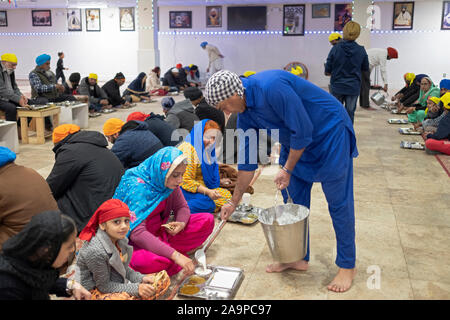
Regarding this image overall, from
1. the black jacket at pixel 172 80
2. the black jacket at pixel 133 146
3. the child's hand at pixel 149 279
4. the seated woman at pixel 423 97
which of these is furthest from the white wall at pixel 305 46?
the child's hand at pixel 149 279

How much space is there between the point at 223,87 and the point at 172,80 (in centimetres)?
1116

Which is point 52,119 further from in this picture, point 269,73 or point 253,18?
point 253,18

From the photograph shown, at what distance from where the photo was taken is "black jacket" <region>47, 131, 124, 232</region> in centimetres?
302

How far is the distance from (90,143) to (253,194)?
168 centimetres

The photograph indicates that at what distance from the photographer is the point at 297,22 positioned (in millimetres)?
14414

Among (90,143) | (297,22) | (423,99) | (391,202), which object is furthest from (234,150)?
(297,22)

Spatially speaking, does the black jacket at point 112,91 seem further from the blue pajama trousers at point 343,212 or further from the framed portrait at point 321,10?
the blue pajama trousers at point 343,212

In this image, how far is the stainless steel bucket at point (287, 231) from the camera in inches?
97.0

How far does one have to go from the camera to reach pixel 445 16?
43.4 feet

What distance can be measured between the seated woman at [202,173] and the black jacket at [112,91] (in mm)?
6293

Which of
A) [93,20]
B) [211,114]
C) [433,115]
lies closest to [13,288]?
[211,114]

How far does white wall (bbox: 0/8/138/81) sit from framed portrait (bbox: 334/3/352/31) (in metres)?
6.68

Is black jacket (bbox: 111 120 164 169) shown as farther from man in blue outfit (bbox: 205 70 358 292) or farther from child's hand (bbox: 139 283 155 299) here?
child's hand (bbox: 139 283 155 299)

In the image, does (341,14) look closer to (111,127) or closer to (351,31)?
(351,31)
